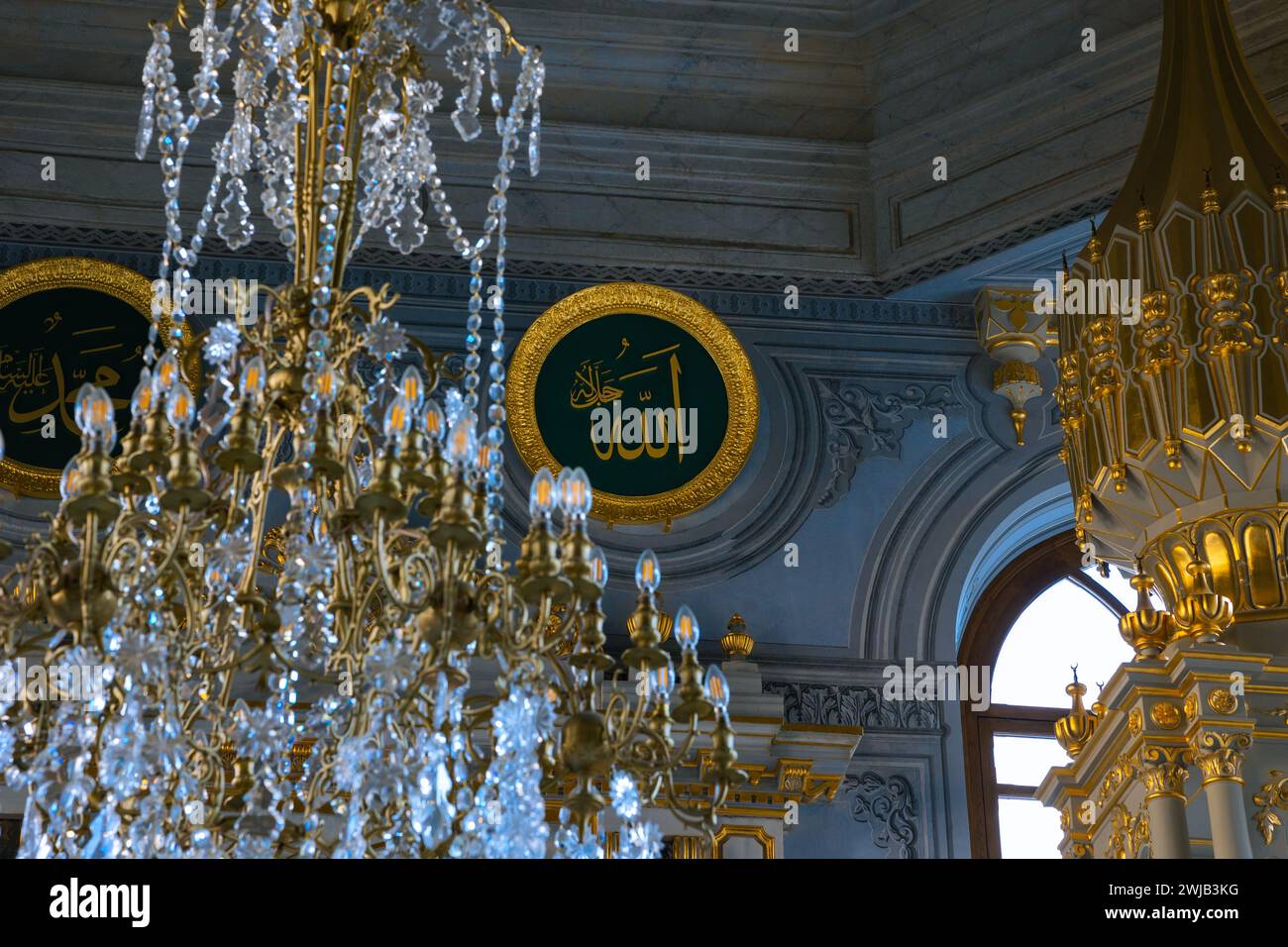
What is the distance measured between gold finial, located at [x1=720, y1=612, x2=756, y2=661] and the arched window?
1.02 metres

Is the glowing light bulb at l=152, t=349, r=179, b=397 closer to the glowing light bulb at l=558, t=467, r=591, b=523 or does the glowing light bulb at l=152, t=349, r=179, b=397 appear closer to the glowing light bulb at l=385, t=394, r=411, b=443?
the glowing light bulb at l=385, t=394, r=411, b=443

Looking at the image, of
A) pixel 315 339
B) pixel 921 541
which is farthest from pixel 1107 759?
pixel 315 339

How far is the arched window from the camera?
668 cm

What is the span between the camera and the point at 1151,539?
17.1 ft

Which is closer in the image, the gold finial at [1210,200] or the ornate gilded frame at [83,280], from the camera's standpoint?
the gold finial at [1210,200]

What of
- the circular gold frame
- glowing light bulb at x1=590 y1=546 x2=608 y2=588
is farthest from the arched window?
glowing light bulb at x1=590 y1=546 x2=608 y2=588

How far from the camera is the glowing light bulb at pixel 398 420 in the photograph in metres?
3.23

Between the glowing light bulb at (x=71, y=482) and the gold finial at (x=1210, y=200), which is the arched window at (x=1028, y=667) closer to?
the gold finial at (x=1210, y=200)

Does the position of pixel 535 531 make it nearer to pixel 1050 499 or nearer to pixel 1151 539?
pixel 1151 539

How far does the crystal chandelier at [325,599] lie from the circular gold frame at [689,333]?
8.52 ft

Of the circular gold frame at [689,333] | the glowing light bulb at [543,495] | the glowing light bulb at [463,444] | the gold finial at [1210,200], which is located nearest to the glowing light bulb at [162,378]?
the glowing light bulb at [463,444]

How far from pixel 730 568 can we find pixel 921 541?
2.23ft

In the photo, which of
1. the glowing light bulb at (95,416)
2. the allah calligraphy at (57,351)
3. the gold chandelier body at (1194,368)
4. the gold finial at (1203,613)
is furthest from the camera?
the allah calligraphy at (57,351)

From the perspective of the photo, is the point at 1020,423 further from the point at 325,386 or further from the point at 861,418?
the point at 325,386
